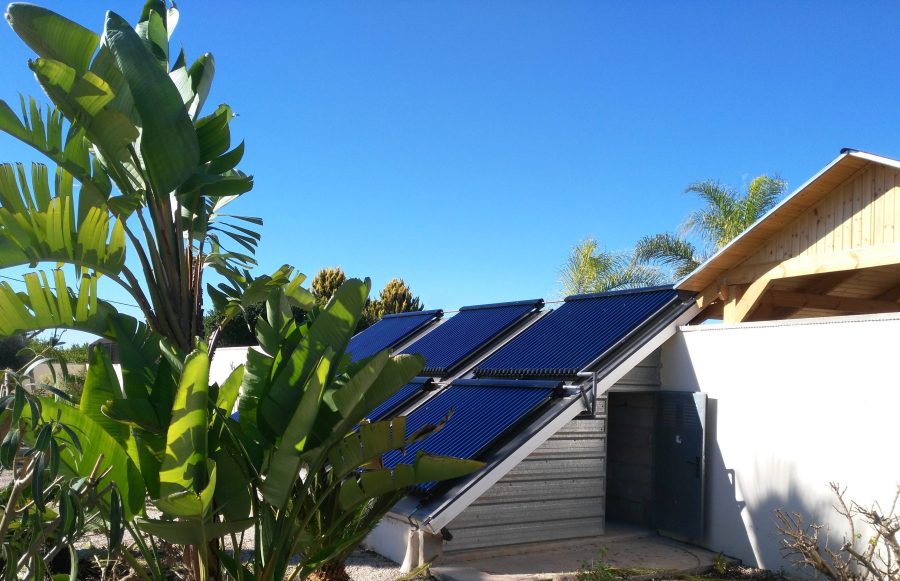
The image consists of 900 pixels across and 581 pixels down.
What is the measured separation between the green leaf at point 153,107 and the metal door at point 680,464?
639cm

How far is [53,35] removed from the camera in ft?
17.7

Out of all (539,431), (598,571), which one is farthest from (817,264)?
(598,571)

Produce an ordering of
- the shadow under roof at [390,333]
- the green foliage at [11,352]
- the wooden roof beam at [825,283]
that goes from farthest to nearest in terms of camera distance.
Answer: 1. the green foliage at [11,352]
2. the shadow under roof at [390,333]
3. the wooden roof beam at [825,283]

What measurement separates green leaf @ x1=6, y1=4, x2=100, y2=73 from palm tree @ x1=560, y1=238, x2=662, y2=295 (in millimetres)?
20539

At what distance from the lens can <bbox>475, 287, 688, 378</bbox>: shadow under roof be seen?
9312 millimetres

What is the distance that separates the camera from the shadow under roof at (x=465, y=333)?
10820 millimetres

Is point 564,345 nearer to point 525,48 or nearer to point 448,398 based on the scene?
point 448,398

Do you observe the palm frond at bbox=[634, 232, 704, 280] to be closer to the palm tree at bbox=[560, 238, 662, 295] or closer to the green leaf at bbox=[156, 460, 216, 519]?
the palm tree at bbox=[560, 238, 662, 295]

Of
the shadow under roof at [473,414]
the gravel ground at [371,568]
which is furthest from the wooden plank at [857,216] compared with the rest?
the gravel ground at [371,568]

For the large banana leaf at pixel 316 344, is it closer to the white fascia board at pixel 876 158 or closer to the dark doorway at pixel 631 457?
the dark doorway at pixel 631 457

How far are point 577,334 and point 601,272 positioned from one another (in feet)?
51.5

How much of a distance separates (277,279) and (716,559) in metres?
5.54

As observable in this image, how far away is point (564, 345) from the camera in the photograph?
32.5ft

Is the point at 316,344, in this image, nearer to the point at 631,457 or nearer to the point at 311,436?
the point at 311,436
